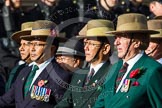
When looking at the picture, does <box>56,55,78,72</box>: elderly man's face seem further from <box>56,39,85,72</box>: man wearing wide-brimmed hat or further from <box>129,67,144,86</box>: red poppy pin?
<box>129,67,144,86</box>: red poppy pin

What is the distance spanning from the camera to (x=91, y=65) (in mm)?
8742

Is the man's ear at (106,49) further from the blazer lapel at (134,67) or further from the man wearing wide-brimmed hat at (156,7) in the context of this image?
the man wearing wide-brimmed hat at (156,7)

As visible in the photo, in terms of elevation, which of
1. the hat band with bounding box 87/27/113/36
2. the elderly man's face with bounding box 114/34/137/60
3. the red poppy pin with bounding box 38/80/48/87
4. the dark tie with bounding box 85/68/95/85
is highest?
the elderly man's face with bounding box 114/34/137/60

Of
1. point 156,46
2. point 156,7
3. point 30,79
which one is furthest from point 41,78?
point 156,7

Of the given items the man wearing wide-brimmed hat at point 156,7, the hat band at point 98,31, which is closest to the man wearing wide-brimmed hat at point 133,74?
the hat band at point 98,31

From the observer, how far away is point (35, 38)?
939 cm

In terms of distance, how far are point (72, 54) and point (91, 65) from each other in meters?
1.02

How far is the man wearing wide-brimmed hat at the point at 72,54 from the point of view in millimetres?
9648

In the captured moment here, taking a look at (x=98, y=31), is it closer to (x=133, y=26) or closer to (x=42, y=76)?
(x=42, y=76)

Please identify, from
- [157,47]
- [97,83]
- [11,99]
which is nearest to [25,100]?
[11,99]

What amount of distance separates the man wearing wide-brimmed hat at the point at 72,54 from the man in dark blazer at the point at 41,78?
0.31m

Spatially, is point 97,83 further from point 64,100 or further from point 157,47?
point 157,47

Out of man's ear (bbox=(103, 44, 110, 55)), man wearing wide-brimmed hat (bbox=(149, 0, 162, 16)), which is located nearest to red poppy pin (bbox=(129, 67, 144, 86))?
man's ear (bbox=(103, 44, 110, 55))

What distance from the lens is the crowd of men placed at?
7.39m
